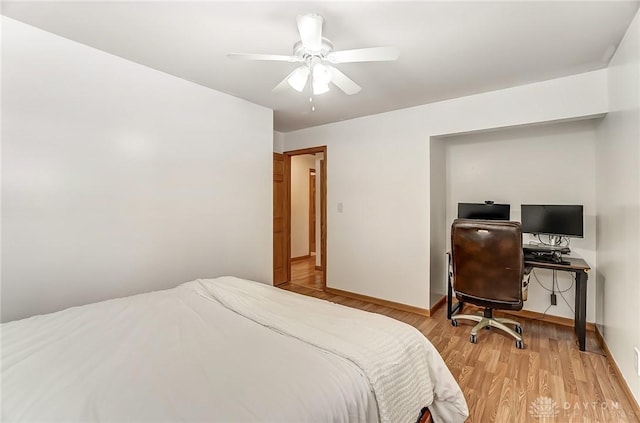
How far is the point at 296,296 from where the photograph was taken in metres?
1.98

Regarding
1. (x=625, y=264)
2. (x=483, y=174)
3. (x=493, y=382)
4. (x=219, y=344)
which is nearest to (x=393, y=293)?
(x=493, y=382)

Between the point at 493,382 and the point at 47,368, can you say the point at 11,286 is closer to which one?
the point at 47,368

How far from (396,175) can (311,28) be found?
2267 millimetres

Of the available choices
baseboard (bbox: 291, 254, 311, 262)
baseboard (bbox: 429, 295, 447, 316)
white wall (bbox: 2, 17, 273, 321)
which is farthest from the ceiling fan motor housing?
baseboard (bbox: 291, 254, 311, 262)

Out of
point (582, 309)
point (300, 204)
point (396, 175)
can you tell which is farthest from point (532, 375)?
point (300, 204)

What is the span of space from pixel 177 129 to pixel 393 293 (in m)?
2.97

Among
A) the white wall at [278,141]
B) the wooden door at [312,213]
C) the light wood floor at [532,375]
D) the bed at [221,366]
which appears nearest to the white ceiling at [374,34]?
the bed at [221,366]

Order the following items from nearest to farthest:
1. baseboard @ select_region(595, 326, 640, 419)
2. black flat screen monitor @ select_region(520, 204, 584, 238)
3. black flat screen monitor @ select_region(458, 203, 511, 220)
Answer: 1. baseboard @ select_region(595, 326, 640, 419)
2. black flat screen monitor @ select_region(520, 204, 584, 238)
3. black flat screen monitor @ select_region(458, 203, 511, 220)

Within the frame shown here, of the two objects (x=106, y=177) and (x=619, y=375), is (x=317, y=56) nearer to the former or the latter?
(x=106, y=177)

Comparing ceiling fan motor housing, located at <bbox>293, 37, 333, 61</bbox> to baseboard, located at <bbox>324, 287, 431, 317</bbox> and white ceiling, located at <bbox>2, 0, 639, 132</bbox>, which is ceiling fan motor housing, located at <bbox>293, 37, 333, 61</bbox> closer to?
white ceiling, located at <bbox>2, 0, 639, 132</bbox>

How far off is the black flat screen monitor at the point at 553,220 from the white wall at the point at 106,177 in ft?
9.93

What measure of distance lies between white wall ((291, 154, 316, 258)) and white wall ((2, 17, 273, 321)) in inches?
117

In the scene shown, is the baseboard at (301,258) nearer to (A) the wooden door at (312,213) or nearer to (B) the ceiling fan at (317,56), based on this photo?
(A) the wooden door at (312,213)

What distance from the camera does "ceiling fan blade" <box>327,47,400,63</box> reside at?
163 centimetres
